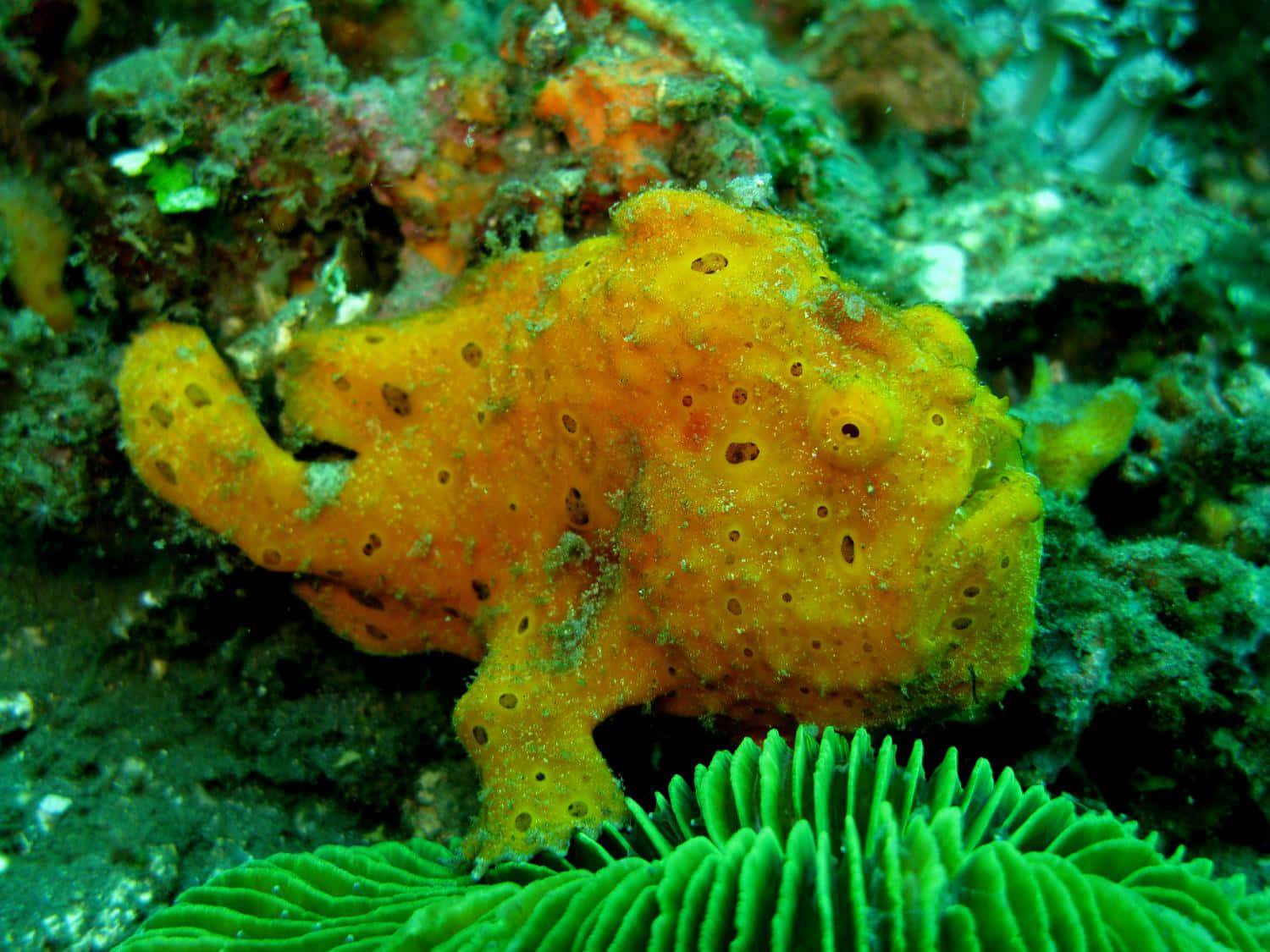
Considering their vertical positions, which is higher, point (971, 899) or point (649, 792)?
point (971, 899)

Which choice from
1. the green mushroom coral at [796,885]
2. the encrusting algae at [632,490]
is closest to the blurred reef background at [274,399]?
the encrusting algae at [632,490]

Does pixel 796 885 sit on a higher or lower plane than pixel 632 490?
higher

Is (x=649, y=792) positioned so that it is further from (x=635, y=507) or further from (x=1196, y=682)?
(x=1196, y=682)

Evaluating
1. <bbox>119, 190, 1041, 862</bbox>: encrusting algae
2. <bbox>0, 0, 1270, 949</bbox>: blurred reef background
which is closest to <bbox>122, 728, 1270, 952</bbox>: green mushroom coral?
<bbox>119, 190, 1041, 862</bbox>: encrusting algae

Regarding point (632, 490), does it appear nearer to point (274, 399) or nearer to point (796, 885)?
point (796, 885)

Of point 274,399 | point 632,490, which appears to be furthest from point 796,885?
point 274,399

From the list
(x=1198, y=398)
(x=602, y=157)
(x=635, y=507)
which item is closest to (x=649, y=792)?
(x=635, y=507)
